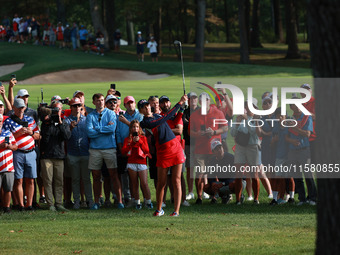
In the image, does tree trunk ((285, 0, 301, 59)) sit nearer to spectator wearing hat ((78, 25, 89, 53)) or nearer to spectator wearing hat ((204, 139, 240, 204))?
spectator wearing hat ((78, 25, 89, 53))

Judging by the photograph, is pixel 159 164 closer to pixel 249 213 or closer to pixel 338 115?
pixel 249 213

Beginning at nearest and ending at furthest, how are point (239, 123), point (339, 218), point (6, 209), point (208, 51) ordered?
point (339, 218) → point (6, 209) → point (239, 123) → point (208, 51)

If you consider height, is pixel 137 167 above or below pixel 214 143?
below

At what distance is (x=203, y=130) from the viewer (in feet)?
44.1

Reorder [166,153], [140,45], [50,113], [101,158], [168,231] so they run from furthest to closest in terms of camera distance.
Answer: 1. [140,45]
2. [101,158]
3. [50,113]
4. [166,153]
5. [168,231]

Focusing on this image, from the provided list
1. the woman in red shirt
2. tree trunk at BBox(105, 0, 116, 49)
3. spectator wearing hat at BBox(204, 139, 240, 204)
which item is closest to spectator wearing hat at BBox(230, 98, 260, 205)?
spectator wearing hat at BBox(204, 139, 240, 204)

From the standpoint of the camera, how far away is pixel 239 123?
13.1m

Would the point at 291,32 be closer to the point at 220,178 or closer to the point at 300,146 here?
the point at 220,178

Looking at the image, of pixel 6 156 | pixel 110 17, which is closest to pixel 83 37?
pixel 110 17

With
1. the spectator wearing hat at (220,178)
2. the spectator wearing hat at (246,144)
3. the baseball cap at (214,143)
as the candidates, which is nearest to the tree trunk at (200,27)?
the spectator wearing hat at (220,178)

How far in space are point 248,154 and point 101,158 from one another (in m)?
2.73

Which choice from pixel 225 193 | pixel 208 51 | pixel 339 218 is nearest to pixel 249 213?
pixel 225 193

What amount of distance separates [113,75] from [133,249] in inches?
1209

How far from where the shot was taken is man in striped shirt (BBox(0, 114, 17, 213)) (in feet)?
39.3
